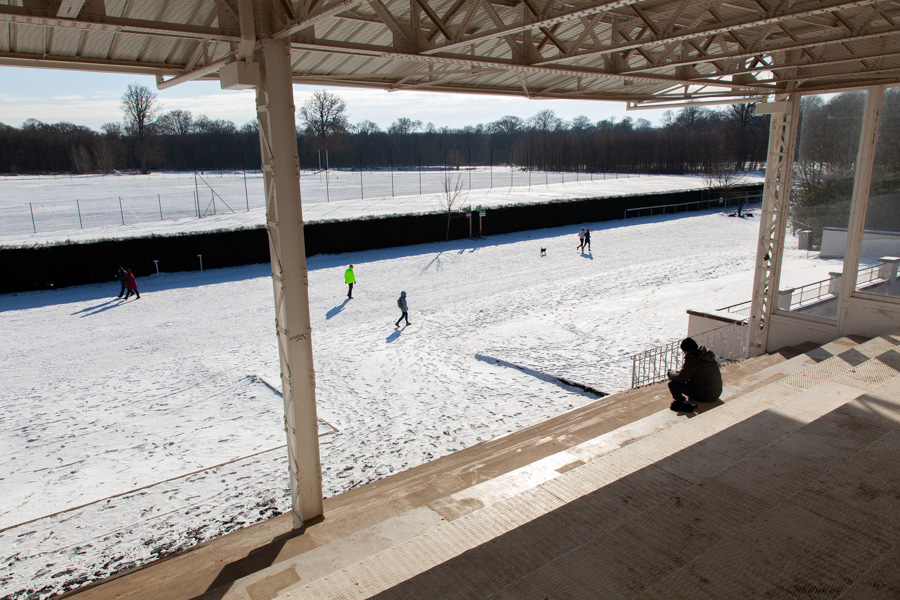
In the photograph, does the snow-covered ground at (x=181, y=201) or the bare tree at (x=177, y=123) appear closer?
the snow-covered ground at (x=181, y=201)

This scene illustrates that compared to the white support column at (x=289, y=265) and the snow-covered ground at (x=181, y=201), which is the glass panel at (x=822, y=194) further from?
the snow-covered ground at (x=181, y=201)

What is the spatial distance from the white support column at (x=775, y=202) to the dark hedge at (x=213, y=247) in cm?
Result: 1751

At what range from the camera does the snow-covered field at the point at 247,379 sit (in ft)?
23.7

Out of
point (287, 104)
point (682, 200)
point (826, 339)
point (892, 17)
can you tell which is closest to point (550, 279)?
point (826, 339)

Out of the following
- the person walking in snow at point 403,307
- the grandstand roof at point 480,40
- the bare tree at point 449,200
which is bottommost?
the person walking in snow at point 403,307

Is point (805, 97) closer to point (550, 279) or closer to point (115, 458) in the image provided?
point (550, 279)

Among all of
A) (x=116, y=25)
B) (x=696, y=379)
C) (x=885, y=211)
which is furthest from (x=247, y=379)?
(x=885, y=211)

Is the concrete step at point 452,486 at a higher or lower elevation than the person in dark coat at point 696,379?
lower

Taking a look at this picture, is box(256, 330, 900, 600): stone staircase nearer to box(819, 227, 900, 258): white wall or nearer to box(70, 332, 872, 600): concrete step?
box(70, 332, 872, 600): concrete step

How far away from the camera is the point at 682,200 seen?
138ft

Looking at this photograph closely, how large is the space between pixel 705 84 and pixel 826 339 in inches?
226

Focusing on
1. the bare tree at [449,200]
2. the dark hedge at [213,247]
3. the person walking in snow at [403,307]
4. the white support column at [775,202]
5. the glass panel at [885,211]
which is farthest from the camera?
the bare tree at [449,200]

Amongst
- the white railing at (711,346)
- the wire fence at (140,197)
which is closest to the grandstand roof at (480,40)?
the white railing at (711,346)

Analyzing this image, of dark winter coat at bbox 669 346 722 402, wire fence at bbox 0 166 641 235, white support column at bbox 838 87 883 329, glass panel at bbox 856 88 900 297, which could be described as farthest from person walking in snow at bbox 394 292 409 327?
wire fence at bbox 0 166 641 235
